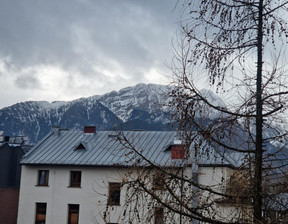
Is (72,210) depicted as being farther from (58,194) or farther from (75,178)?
(75,178)

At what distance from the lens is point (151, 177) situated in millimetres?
6590

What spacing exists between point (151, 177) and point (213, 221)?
105 cm

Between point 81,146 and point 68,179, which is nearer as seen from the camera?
point 68,179

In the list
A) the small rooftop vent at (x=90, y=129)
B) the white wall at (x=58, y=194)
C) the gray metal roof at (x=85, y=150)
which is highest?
the small rooftop vent at (x=90, y=129)

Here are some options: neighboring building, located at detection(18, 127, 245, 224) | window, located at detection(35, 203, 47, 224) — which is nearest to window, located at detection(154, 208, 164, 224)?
neighboring building, located at detection(18, 127, 245, 224)

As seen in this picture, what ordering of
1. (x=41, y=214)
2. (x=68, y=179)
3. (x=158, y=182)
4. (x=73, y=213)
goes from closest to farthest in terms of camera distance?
(x=158, y=182), (x=73, y=213), (x=68, y=179), (x=41, y=214)

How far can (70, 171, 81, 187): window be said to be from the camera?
36.7 meters

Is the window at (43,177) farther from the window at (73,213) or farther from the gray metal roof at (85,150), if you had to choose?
the window at (73,213)

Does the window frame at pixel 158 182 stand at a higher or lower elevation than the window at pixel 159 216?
higher

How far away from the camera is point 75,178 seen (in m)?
37.0

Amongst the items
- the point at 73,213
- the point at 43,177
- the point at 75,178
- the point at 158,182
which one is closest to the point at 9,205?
the point at 43,177

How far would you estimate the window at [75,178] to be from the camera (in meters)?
36.7

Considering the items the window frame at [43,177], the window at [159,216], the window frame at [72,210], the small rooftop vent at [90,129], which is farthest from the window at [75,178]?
the window at [159,216]

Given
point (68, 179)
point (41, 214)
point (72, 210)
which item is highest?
point (68, 179)
